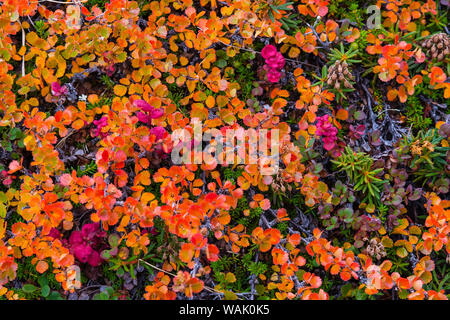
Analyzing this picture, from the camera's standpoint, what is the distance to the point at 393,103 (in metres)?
3.36

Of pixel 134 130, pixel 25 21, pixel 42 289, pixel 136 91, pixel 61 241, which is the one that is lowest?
pixel 42 289

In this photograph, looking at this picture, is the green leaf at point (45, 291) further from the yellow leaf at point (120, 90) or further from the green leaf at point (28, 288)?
the yellow leaf at point (120, 90)

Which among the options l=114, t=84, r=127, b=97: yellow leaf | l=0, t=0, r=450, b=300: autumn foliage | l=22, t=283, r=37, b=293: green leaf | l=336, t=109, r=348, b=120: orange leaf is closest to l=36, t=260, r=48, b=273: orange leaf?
l=0, t=0, r=450, b=300: autumn foliage

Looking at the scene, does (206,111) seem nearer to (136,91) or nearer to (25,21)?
(136,91)

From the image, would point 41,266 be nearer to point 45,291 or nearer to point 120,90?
point 45,291

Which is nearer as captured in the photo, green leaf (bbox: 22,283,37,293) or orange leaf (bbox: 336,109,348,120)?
green leaf (bbox: 22,283,37,293)

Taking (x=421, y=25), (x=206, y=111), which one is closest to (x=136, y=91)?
(x=206, y=111)

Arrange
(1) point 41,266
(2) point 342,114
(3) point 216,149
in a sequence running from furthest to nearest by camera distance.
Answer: (2) point 342,114 → (3) point 216,149 → (1) point 41,266

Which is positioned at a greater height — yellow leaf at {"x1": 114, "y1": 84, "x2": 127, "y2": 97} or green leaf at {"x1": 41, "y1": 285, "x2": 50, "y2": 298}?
yellow leaf at {"x1": 114, "y1": 84, "x2": 127, "y2": 97}

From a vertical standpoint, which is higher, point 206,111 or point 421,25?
point 421,25

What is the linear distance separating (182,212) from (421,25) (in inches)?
97.3

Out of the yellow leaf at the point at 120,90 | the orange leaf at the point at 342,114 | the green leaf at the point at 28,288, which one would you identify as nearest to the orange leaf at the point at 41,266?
the green leaf at the point at 28,288

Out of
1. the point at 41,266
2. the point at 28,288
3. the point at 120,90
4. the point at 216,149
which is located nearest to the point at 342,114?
the point at 216,149

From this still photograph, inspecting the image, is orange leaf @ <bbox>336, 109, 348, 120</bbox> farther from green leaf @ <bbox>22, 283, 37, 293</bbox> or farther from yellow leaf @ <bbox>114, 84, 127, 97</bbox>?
green leaf @ <bbox>22, 283, 37, 293</bbox>
